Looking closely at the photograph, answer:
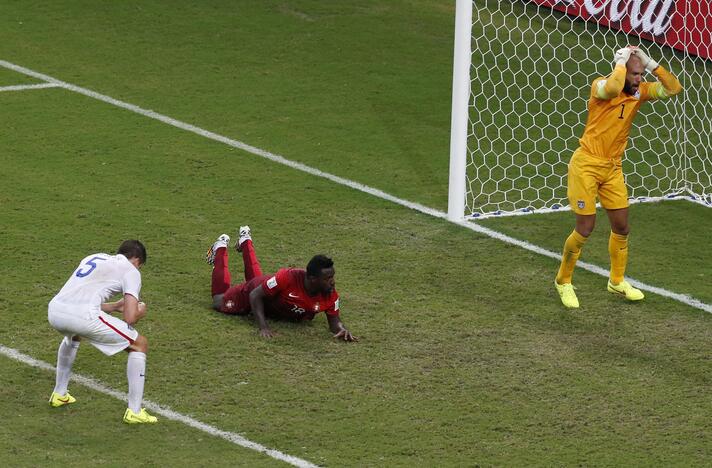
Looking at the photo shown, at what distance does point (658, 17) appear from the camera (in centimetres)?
1631

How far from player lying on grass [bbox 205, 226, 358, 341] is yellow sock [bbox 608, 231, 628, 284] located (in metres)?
2.34

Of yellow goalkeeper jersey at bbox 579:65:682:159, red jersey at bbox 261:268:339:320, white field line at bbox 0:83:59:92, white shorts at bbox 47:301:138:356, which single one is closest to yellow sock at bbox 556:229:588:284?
yellow goalkeeper jersey at bbox 579:65:682:159

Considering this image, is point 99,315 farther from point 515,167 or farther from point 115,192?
point 515,167

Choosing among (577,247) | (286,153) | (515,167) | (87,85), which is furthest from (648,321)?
(87,85)

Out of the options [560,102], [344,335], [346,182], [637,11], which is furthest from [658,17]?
[344,335]

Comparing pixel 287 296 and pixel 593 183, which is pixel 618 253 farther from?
pixel 287 296

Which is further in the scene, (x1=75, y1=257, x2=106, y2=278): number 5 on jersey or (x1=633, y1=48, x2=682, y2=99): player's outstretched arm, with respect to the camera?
(x1=633, y1=48, x2=682, y2=99): player's outstretched arm

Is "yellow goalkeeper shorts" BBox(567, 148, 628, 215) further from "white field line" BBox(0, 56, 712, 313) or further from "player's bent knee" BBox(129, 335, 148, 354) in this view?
"player's bent knee" BBox(129, 335, 148, 354)

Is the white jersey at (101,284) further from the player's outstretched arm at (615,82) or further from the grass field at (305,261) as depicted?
the player's outstretched arm at (615,82)

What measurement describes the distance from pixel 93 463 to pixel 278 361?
6.29ft

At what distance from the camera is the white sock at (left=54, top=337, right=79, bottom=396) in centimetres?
902

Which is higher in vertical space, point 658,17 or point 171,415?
point 658,17

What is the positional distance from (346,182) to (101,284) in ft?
17.7

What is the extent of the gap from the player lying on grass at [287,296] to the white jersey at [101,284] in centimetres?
158
